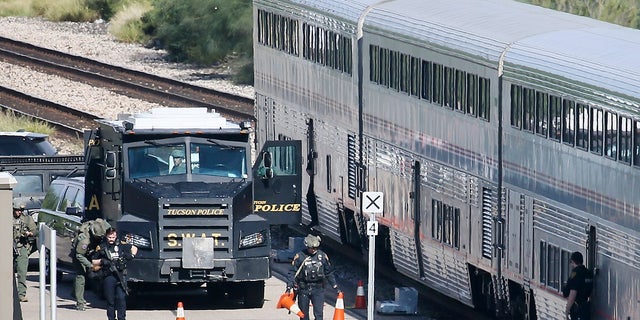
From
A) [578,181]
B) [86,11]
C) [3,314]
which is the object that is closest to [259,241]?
[578,181]

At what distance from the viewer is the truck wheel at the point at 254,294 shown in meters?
21.5

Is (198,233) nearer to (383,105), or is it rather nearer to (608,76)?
(383,105)

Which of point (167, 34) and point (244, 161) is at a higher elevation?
point (244, 161)

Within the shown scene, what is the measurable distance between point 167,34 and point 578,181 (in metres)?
34.1

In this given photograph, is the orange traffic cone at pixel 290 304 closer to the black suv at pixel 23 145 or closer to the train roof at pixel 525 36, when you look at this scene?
the train roof at pixel 525 36

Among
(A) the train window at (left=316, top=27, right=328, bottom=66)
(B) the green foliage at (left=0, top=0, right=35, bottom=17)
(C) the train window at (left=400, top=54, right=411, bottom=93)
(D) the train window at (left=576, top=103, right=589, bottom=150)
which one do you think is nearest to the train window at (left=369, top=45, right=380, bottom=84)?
(C) the train window at (left=400, top=54, right=411, bottom=93)

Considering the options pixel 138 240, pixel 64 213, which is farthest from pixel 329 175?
pixel 138 240

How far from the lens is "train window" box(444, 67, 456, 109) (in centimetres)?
2105

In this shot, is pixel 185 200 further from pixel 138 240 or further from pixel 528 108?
pixel 528 108

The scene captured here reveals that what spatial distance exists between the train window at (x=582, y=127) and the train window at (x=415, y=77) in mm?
4796

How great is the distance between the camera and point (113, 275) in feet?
63.6

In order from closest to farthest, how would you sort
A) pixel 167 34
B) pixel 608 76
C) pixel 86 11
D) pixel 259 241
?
1. pixel 608 76
2. pixel 259 241
3. pixel 167 34
4. pixel 86 11

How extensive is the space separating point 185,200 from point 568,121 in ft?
17.3

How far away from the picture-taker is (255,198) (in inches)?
915
